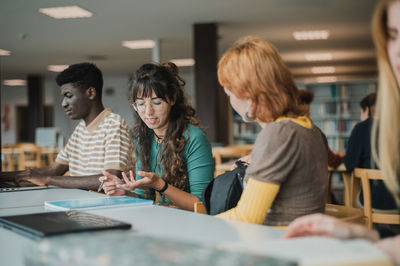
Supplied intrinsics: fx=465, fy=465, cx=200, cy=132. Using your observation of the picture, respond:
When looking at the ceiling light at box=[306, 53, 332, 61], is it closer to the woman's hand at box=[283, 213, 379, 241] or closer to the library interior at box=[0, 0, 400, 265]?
the library interior at box=[0, 0, 400, 265]

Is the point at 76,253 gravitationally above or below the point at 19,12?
below

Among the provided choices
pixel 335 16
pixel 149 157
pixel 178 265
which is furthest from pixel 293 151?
pixel 335 16

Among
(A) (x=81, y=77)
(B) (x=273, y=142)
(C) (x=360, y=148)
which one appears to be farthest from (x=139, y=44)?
(B) (x=273, y=142)

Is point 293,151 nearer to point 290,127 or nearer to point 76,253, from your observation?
point 290,127

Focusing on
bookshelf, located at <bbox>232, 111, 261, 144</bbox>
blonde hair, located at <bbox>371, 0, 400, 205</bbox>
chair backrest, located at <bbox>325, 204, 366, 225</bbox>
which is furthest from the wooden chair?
blonde hair, located at <bbox>371, 0, 400, 205</bbox>

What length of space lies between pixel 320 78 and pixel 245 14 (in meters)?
9.22

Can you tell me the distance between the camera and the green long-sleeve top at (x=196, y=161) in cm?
225

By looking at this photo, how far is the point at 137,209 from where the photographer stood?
1535mm

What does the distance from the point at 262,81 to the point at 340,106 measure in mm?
8280

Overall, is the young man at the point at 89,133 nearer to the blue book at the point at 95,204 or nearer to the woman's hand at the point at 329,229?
the blue book at the point at 95,204

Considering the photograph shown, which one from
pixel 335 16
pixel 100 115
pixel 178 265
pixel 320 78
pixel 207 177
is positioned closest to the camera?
pixel 178 265

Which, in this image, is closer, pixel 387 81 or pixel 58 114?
pixel 387 81

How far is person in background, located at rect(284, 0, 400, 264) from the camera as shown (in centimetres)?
86

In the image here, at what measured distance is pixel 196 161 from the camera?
2273 millimetres
